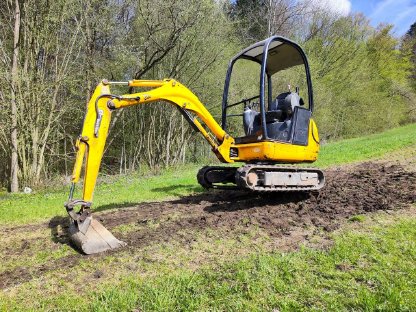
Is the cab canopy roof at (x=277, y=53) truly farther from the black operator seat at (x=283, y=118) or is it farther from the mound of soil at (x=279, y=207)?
the mound of soil at (x=279, y=207)

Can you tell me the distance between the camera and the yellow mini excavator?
487 centimetres

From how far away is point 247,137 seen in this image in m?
6.61

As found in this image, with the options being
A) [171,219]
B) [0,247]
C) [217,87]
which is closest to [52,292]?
[0,247]

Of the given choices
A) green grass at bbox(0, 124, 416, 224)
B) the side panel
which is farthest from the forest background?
the side panel

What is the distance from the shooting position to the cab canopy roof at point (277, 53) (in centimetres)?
665

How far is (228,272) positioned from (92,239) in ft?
6.33

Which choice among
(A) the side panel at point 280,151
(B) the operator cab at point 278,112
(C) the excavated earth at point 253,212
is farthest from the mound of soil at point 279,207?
(B) the operator cab at point 278,112

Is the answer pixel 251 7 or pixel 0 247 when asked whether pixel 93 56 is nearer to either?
pixel 0 247

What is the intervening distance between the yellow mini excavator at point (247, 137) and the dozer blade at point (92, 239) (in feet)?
0.04

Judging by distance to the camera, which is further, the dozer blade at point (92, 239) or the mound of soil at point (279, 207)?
the mound of soil at point (279, 207)

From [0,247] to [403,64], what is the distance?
128ft

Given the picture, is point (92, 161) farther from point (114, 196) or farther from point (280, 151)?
point (114, 196)

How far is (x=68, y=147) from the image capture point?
53.7 ft

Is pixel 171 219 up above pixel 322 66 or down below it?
below
